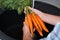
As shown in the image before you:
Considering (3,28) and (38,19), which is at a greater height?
(38,19)

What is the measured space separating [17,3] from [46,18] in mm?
371

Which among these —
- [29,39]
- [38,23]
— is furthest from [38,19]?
[29,39]

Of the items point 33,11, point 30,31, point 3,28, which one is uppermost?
point 33,11

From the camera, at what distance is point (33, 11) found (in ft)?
4.52

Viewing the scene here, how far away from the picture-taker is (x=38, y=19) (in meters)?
1.39

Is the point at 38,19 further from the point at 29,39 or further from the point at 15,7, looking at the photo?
the point at 15,7

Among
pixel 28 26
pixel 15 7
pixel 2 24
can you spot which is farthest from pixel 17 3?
pixel 28 26

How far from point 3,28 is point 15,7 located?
24cm

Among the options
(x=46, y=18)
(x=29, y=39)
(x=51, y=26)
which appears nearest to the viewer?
(x=29, y=39)

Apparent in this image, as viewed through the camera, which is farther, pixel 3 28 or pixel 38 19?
pixel 3 28

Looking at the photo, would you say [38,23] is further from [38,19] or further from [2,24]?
[2,24]

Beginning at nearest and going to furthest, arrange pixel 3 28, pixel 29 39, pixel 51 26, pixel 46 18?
1. pixel 29 39
2. pixel 46 18
3. pixel 51 26
4. pixel 3 28

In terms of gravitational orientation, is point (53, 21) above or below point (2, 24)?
above

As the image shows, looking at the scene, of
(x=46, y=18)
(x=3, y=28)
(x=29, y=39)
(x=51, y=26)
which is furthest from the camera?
(x=3, y=28)
